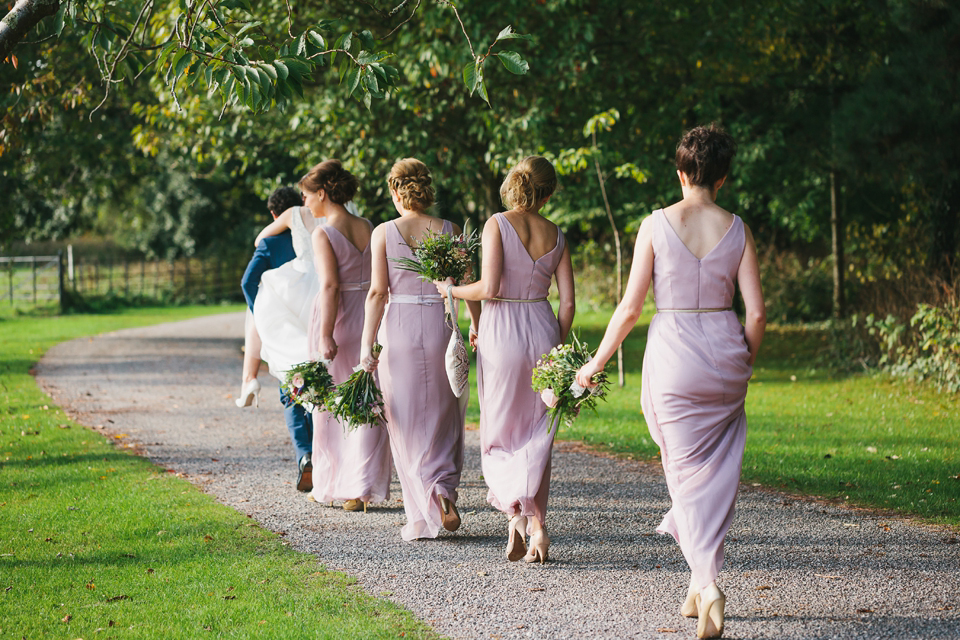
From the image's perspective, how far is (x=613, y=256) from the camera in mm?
28469

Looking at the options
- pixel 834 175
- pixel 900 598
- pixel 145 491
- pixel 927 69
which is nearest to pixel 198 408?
pixel 145 491

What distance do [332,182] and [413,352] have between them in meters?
1.35

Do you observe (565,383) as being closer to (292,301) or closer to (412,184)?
(412,184)

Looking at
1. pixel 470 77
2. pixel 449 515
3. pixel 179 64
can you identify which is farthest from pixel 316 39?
pixel 449 515

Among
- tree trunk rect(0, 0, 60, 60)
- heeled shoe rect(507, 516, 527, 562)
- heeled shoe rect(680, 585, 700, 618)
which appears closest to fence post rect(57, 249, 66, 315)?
tree trunk rect(0, 0, 60, 60)

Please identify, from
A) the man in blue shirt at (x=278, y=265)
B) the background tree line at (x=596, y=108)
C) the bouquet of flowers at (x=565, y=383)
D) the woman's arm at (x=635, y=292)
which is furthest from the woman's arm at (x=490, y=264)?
the background tree line at (x=596, y=108)

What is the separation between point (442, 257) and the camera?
534 centimetres

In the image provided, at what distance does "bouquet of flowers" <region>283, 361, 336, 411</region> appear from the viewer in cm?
588

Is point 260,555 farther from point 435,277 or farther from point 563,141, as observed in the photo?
point 563,141

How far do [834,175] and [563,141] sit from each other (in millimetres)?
7674

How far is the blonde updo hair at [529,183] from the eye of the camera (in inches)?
200

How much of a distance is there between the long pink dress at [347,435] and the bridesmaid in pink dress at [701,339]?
2414mm

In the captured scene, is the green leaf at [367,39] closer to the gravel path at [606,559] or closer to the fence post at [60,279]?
the gravel path at [606,559]

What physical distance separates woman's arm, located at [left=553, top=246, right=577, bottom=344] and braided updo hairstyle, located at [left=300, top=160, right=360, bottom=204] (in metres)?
1.67
